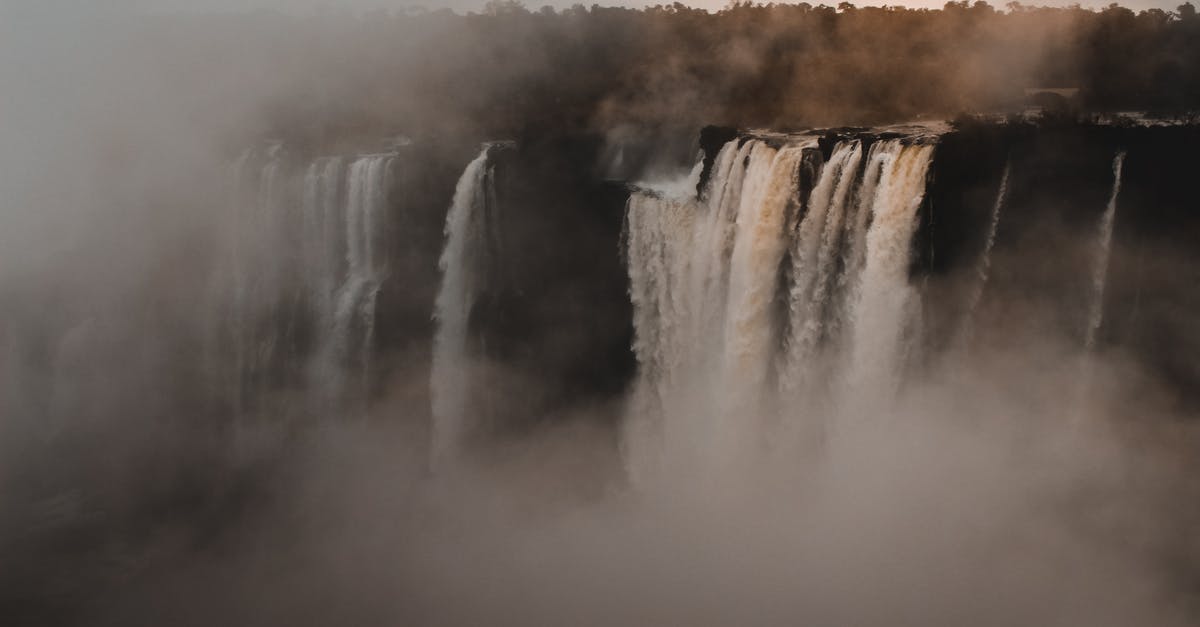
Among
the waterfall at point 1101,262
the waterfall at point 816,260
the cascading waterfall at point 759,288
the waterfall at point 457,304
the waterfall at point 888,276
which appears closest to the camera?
the waterfall at point 1101,262

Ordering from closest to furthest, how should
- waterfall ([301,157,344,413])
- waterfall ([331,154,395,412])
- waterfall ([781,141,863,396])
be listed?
waterfall ([781,141,863,396])
waterfall ([331,154,395,412])
waterfall ([301,157,344,413])

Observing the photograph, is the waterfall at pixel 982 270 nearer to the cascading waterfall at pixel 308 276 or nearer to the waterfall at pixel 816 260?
the waterfall at pixel 816 260

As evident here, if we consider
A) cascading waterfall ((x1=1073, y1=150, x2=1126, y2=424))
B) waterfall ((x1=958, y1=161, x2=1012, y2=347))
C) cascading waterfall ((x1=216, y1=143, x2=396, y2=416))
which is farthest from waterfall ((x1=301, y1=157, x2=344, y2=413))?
cascading waterfall ((x1=1073, y1=150, x2=1126, y2=424))

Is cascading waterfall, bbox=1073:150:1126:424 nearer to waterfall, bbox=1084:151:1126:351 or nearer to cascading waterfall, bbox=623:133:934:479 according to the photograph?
waterfall, bbox=1084:151:1126:351

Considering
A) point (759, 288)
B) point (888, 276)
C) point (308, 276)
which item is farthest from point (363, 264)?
point (888, 276)

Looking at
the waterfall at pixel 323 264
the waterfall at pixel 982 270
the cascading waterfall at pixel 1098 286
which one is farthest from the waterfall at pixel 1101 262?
the waterfall at pixel 323 264

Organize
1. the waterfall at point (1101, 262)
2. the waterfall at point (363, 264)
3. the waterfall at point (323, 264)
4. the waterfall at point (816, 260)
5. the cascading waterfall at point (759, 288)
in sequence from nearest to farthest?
the waterfall at point (1101, 262)
the cascading waterfall at point (759, 288)
the waterfall at point (816, 260)
the waterfall at point (363, 264)
the waterfall at point (323, 264)
